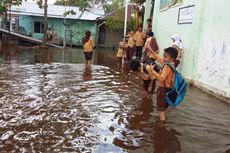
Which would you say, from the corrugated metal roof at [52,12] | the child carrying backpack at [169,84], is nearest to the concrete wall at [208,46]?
the child carrying backpack at [169,84]

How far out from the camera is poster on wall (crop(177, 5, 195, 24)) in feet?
36.7

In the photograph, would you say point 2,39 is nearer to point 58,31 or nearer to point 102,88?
point 58,31

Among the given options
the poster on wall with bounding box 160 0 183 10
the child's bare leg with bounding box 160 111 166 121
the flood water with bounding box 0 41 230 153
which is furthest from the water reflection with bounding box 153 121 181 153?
the poster on wall with bounding box 160 0 183 10

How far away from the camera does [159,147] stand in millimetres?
4801

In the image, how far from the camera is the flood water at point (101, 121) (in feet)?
15.5

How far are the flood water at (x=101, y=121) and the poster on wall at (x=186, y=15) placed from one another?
2.94 metres

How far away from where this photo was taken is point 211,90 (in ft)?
30.1

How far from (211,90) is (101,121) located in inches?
172

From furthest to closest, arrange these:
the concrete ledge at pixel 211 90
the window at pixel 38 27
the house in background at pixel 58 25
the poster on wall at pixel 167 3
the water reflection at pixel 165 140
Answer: the window at pixel 38 27
the house in background at pixel 58 25
the poster on wall at pixel 167 3
the concrete ledge at pixel 211 90
the water reflection at pixel 165 140

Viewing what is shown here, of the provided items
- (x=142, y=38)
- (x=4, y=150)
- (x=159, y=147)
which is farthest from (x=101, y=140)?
(x=142, y=38)

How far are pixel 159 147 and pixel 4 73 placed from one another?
295 inches

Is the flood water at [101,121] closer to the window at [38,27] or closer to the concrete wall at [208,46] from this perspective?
the concrete wall at [208,46]

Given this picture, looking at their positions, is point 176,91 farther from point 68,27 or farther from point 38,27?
point 38,27

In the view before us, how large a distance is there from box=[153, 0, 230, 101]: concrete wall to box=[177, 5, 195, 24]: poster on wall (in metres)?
0.15
